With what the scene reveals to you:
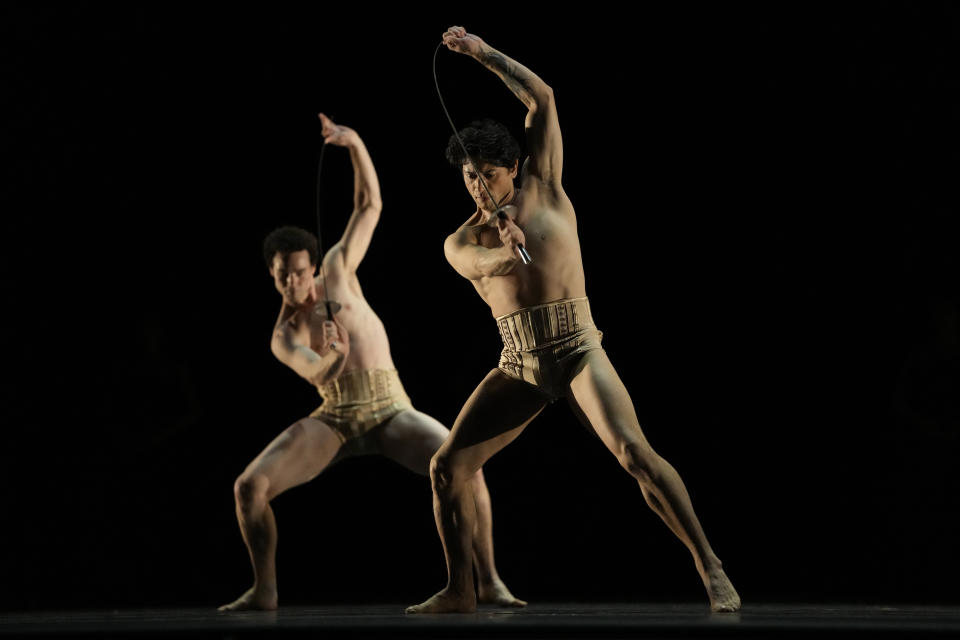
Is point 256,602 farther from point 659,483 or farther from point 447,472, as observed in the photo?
point 659,483

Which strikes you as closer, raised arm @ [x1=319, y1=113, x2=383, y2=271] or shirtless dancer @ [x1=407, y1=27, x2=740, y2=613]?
shirtless dancer @ [x1=407, y1=27, x2=740, y2=613]

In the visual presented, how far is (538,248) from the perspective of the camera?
445cm

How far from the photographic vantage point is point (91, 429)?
653 centimetres

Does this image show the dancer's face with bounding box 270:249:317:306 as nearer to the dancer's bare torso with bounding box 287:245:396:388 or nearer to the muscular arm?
the dancer's bare torso with bounding box 287:245:396:388

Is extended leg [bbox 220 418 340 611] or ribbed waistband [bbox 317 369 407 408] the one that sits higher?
ribbed waistband [bbox 317 369 407 408]

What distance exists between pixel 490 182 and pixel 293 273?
3.97 ft

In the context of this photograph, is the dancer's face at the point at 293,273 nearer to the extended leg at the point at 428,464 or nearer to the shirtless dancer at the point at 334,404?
the shirtless dancer at the point at 334,404

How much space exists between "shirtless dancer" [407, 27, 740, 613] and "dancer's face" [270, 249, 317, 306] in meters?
1.07

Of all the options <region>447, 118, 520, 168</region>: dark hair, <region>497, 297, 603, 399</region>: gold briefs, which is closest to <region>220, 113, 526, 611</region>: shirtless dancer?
<region>497, 297, 603, 399</region>: gold briefs

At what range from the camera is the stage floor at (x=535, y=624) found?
3.56 m

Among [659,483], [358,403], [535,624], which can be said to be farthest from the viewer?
[358,403]

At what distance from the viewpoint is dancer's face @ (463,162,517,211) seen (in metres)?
4.53

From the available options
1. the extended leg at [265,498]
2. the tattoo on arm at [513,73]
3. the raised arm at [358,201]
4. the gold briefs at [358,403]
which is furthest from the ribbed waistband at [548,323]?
the raised arm at [358,201]

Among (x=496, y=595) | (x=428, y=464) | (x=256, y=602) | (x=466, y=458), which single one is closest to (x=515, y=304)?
(x=466, y=458)
